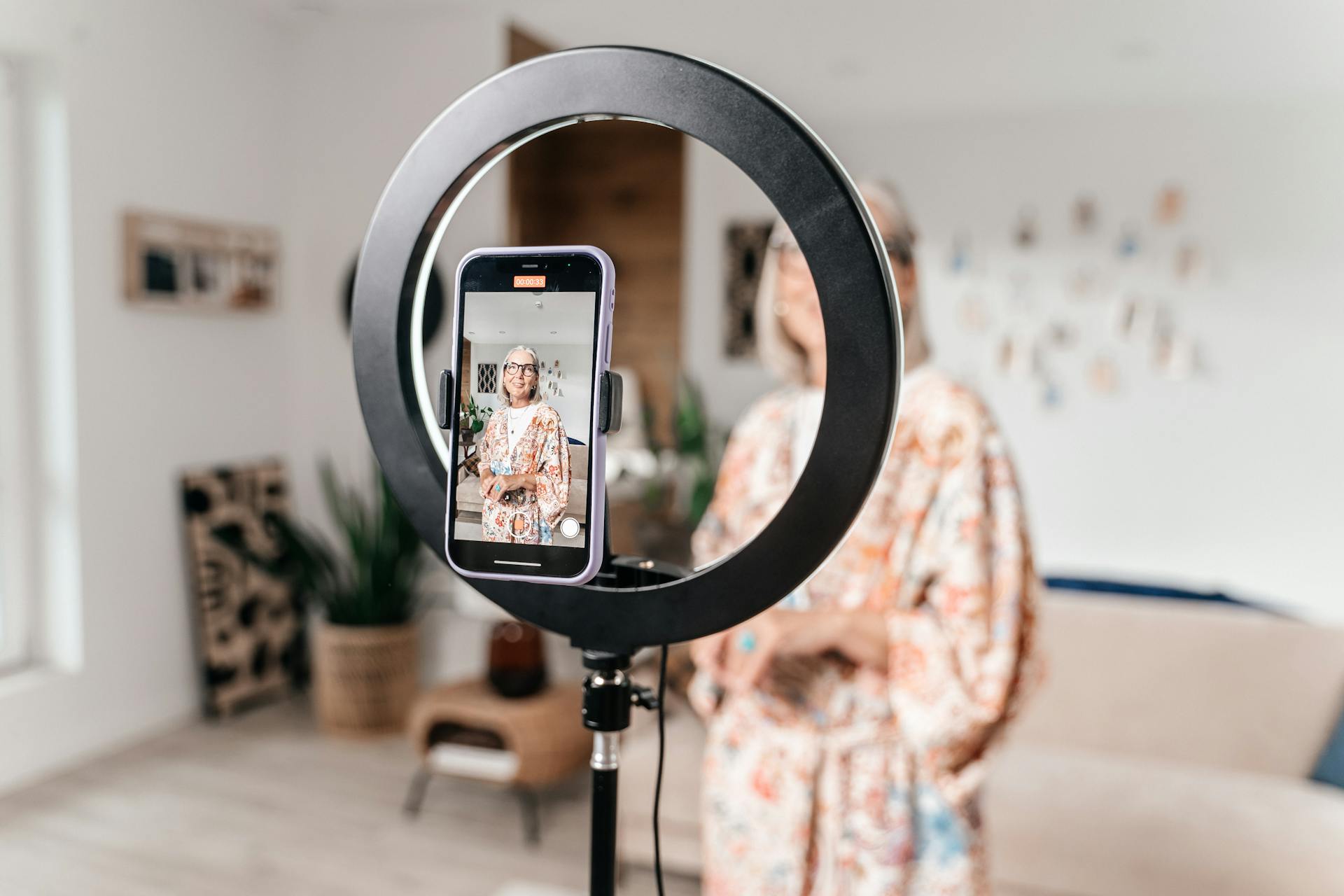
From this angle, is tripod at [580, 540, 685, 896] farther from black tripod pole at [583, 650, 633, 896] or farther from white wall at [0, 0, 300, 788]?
white wall at [0, 0, 300, 788]

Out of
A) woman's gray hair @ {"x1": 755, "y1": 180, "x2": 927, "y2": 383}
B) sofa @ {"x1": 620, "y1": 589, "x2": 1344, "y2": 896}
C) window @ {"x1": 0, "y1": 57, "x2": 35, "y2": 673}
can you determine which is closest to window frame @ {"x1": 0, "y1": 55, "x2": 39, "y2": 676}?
window @ {"x1": 0, "y1": 57, "x2": 35, "y2": 673}

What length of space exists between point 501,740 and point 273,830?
2.03 feet

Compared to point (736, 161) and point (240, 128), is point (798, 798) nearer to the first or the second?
point (736, 161)

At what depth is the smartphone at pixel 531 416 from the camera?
35cm

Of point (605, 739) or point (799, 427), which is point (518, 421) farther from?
point (799, 427)

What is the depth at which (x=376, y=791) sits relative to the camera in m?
2.71

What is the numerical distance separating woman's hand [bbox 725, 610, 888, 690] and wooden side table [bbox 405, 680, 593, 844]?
5.87ft

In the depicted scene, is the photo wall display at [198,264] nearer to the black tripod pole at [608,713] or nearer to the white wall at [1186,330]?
the white wall at [1186,330]

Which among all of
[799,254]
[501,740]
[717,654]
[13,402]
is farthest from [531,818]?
[799,254]

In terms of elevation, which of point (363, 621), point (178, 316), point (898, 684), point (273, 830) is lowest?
point (273, 830)

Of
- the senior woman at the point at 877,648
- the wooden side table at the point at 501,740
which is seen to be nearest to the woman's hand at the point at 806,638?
the senior woman at the point at 877,648

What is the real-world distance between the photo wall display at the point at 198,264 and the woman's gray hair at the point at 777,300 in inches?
107

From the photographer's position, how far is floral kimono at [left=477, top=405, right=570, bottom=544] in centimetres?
35

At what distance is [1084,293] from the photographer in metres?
4.57
